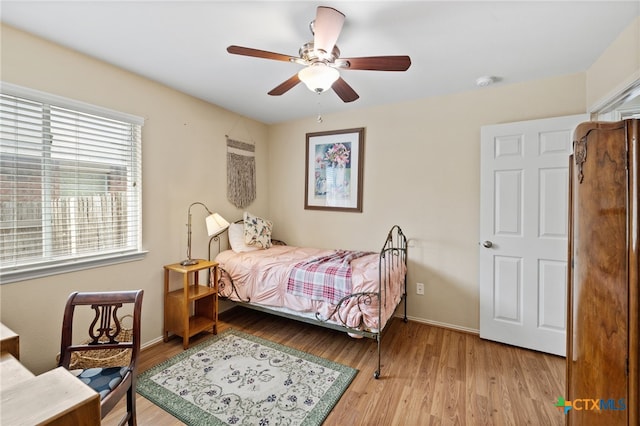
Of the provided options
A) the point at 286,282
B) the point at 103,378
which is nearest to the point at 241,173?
the point at 286,282

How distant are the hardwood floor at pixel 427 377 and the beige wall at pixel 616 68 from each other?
2.13 m

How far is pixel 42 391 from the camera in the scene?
89 cm

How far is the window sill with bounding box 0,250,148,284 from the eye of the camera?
1.77 m

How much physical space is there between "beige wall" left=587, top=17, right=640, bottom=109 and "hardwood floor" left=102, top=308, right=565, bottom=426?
2.13 metres

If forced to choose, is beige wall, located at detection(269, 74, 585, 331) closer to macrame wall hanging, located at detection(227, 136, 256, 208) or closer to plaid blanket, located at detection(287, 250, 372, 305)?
plaid blanket, located at detection(287, 250, 372, 305)

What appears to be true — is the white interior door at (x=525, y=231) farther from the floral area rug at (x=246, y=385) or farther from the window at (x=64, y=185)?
the window at (x=64, y=185)

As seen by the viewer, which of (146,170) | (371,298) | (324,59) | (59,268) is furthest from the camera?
(146,170)

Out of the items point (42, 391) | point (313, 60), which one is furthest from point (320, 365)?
point (313, 60)

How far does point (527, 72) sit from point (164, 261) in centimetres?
373

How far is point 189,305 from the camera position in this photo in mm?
2615

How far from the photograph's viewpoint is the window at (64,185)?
5.88 feet

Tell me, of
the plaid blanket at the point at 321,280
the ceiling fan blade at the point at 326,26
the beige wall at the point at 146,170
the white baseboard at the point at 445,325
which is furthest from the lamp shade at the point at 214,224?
the white baseboard at the point at 445,325

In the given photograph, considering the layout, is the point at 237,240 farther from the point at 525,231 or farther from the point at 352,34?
the point at 525,231

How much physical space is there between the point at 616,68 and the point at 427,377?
256 centimetres
